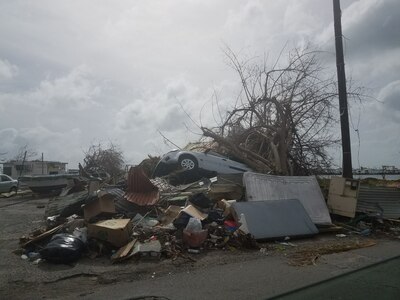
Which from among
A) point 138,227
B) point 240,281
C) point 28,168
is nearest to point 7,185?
point 28,168

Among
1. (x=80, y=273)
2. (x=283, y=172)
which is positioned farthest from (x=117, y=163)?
(x=80, y=273)

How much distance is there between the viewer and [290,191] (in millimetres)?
11406

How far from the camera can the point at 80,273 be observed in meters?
6.33

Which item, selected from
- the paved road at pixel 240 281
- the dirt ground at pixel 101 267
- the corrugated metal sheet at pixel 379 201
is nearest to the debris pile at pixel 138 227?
the dirt ground at pixel 101 267

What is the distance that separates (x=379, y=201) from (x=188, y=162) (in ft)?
21.8

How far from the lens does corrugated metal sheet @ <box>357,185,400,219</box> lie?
11.8 m

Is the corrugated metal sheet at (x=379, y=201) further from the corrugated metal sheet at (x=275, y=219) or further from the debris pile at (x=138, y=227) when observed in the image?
the debris pile at (x=138, y=227)

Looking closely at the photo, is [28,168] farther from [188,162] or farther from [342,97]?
[342,97]

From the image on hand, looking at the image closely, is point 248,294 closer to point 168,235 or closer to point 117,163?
point 168,235

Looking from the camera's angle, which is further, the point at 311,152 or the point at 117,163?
the point at 117,163

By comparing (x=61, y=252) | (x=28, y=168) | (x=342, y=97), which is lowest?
(x=61, y=252)

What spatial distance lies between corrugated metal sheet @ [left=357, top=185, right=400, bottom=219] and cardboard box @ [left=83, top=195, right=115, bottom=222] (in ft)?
24.3

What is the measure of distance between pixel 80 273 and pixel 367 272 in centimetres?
460

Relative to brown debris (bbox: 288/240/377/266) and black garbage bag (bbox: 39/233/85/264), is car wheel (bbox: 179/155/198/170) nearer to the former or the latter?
brown debris (bbox: 288/240/377/266)
